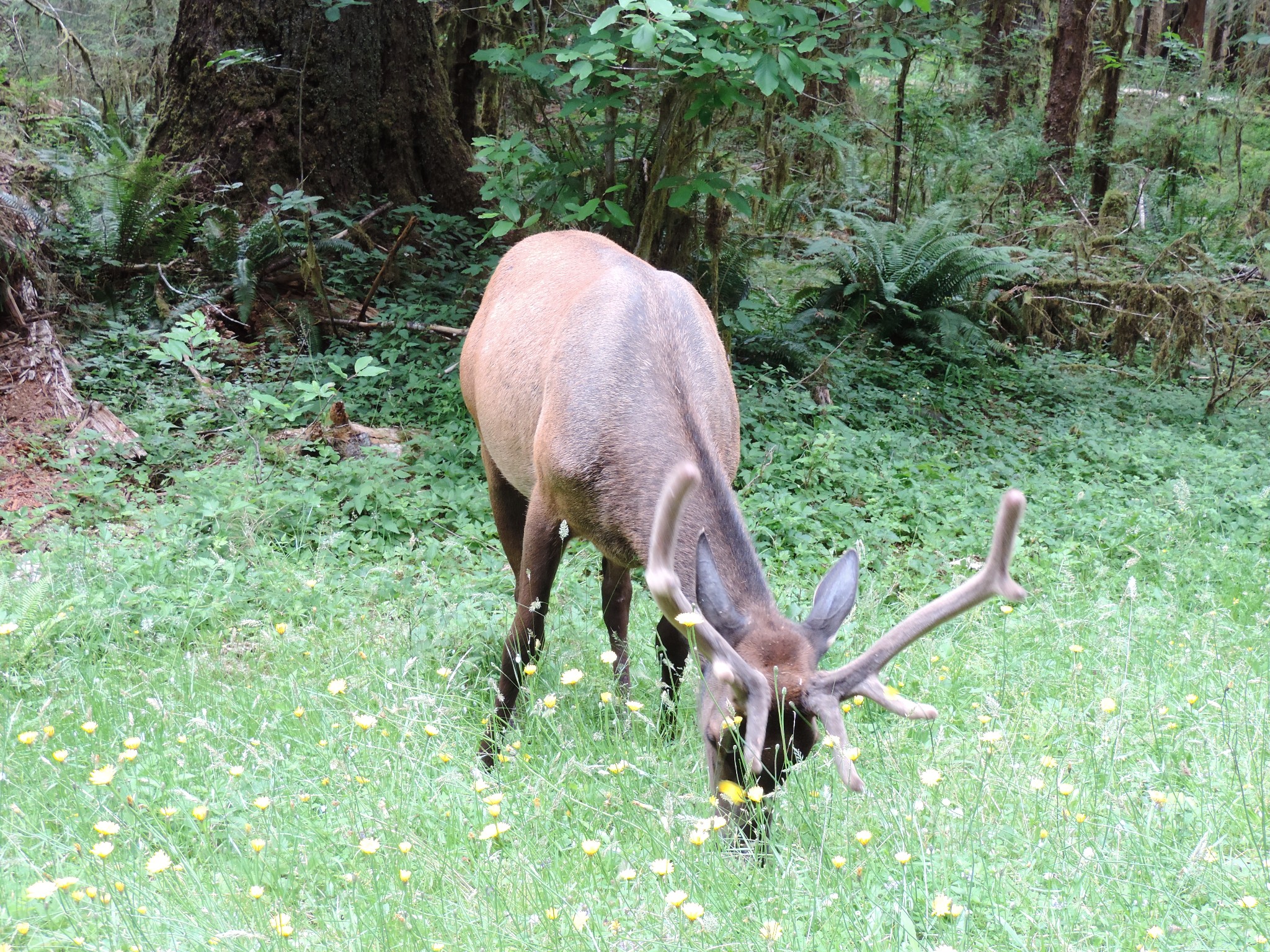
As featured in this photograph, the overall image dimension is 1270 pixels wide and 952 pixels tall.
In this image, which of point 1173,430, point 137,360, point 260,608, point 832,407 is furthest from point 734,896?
point 1173,430

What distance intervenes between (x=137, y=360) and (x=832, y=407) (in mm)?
5542

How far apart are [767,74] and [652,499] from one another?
3164 millimetres

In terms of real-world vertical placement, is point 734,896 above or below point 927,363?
above

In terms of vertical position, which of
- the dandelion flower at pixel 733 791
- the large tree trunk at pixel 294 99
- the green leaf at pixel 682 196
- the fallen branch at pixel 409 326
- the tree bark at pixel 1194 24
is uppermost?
the tree bark at pixel 1194 24

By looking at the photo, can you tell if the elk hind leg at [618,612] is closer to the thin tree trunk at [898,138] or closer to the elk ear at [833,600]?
the elk ear at [833,600]

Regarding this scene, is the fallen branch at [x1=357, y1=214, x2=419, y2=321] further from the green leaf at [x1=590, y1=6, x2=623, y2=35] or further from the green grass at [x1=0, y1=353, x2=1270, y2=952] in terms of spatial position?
the green leaf at [x1=590, y1=6, x2=623, y2=35]

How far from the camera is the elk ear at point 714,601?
326 cm

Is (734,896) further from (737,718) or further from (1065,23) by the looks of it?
(1065,23)

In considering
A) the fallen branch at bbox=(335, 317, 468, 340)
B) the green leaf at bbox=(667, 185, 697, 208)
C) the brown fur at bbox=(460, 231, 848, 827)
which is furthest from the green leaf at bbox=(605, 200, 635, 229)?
the fallen branch at bbox=(335, 317, 468, 340)

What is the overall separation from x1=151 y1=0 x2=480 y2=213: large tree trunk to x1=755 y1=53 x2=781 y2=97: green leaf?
532 cm

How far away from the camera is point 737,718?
3107 millimetres

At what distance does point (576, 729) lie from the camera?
3.88 metres

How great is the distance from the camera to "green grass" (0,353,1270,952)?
8.79ft

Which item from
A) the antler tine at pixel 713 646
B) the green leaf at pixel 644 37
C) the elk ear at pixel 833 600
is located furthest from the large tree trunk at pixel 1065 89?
the antler tine at pixel 713 646
